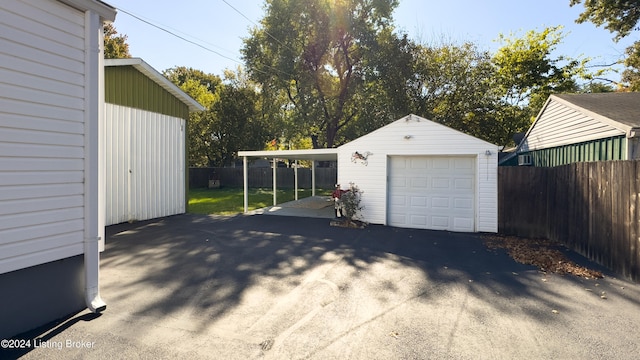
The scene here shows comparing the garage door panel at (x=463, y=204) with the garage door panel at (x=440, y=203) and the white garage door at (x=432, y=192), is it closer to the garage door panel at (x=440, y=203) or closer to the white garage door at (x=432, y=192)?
the white garage door at (x=432, y=192)

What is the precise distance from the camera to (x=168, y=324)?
10.2ft

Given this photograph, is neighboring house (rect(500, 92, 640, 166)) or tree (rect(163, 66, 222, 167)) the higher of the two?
tree (rect(163, 66, 222, 167))

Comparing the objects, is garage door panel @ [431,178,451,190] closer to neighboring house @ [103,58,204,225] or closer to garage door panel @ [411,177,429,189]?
garage door panel @ [411,177,429,189]

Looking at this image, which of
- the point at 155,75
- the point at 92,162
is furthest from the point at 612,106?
the point at 155,75

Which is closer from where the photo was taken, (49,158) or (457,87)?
(49,158)

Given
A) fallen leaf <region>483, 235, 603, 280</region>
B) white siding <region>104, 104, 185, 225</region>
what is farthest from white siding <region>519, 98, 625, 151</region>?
white siding <region>104, 104, 185, 225</region>

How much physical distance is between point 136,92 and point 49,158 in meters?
6.88

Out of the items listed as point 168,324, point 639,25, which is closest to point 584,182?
point 168,324

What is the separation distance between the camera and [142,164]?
30.0 feet

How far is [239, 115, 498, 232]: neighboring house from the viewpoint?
25.8 ft

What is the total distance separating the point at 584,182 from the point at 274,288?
221 inches

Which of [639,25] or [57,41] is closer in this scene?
[57,41]

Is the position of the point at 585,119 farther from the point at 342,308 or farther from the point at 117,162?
the point at 117,162

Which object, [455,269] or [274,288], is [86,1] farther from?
[455,269]
